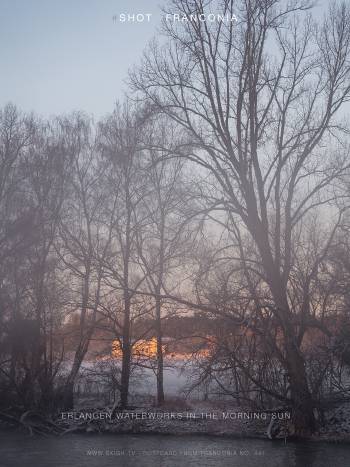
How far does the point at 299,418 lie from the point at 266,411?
1379mm

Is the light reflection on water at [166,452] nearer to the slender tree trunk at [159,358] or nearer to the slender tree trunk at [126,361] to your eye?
the slender tree trunk at [126,361]

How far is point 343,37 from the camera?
16.9 meters

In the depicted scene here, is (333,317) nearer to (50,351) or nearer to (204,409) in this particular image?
(204,409)

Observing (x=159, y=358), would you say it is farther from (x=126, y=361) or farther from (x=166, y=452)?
(x=166, y=452)

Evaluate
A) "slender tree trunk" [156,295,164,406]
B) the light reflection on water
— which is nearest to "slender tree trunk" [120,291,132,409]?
"slender tree trunk" [156,295,164,406]

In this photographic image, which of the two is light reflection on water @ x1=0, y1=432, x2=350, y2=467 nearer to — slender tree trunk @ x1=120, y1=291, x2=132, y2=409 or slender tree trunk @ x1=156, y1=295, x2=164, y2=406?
slender tree trunk @ x1=120, y1=291, x2=132, y2=409

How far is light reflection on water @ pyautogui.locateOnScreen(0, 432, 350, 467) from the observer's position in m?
15.5

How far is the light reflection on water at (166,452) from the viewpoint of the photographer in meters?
15.5

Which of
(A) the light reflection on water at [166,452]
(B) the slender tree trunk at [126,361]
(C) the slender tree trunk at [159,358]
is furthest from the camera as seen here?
(C) the slender tree trunk at [159,358]

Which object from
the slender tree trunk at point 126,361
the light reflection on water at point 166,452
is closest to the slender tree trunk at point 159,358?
the slender tree trunk at point 126,361

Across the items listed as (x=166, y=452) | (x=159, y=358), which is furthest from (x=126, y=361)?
(x=166, y=452)

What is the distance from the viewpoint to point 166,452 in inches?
701

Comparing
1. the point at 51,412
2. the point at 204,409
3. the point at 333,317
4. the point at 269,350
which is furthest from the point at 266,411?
the point at 51,412

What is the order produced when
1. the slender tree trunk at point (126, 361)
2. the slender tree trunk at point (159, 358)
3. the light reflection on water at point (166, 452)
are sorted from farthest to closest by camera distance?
the slender tree trunk at point (159, 358), the slender tree trunk at point (126, 361), the light reflection on water at point (166, 452)
